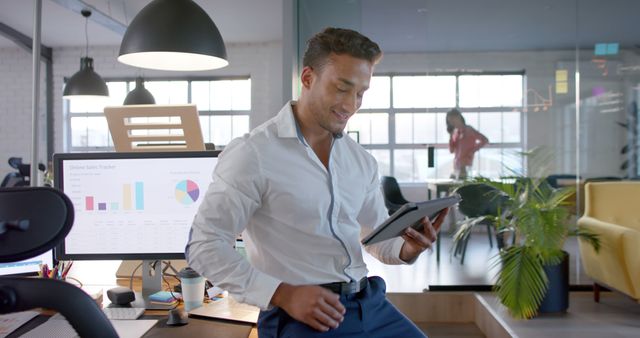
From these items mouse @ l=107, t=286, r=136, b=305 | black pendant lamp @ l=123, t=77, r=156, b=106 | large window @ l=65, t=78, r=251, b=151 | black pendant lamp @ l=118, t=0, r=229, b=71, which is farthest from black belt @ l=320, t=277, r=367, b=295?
large window @ l=65, t=78, r=251, b=151

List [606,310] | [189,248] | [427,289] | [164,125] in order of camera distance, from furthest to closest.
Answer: [427,289] < [606,310] < [164,125] < [189,248]

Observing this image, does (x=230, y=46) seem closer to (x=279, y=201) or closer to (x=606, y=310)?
(x=606, y=310)

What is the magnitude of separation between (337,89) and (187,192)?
1.91 feet

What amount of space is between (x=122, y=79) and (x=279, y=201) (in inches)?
307

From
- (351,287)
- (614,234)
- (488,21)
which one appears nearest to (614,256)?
Answer: (614,234)

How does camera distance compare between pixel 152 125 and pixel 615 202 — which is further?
pixel 615 202

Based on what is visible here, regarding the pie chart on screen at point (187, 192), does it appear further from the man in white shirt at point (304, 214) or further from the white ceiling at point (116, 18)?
the white ceiling at point (116, 18)

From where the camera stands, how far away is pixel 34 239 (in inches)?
17.5

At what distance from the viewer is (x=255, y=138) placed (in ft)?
4.36

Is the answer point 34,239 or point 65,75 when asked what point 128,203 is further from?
point 65,75

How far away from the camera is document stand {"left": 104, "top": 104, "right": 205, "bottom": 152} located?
1876mm

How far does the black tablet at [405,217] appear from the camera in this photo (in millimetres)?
1162

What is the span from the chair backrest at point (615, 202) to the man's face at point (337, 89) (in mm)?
3377

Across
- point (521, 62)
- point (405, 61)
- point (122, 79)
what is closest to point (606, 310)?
point (521, 62)
